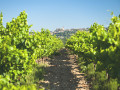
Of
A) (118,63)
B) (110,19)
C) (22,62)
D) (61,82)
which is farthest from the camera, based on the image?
(61,82)

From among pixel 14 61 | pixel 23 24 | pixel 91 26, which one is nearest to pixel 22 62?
pixel 14 61

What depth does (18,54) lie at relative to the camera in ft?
20.7

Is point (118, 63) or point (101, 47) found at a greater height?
point (101, 47)

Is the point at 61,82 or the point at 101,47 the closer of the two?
the point at 101,47

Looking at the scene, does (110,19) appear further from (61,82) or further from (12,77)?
(61,82)

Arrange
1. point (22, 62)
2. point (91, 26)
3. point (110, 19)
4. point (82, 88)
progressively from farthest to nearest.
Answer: point (91, 26)
point (82, 88)
point (22, 62)
point (110, 19)

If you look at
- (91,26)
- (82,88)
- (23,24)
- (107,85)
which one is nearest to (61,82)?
(82,88)

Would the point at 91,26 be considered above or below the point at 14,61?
above

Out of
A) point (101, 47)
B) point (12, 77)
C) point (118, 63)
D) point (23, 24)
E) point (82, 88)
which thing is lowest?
point (82, 88)

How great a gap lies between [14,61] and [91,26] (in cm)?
1027

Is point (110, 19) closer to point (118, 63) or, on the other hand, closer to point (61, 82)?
point (118, 63)

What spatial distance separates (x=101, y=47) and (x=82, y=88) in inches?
146

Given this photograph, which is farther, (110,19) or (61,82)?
(61,82)

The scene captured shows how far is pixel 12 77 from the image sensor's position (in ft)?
21.6
